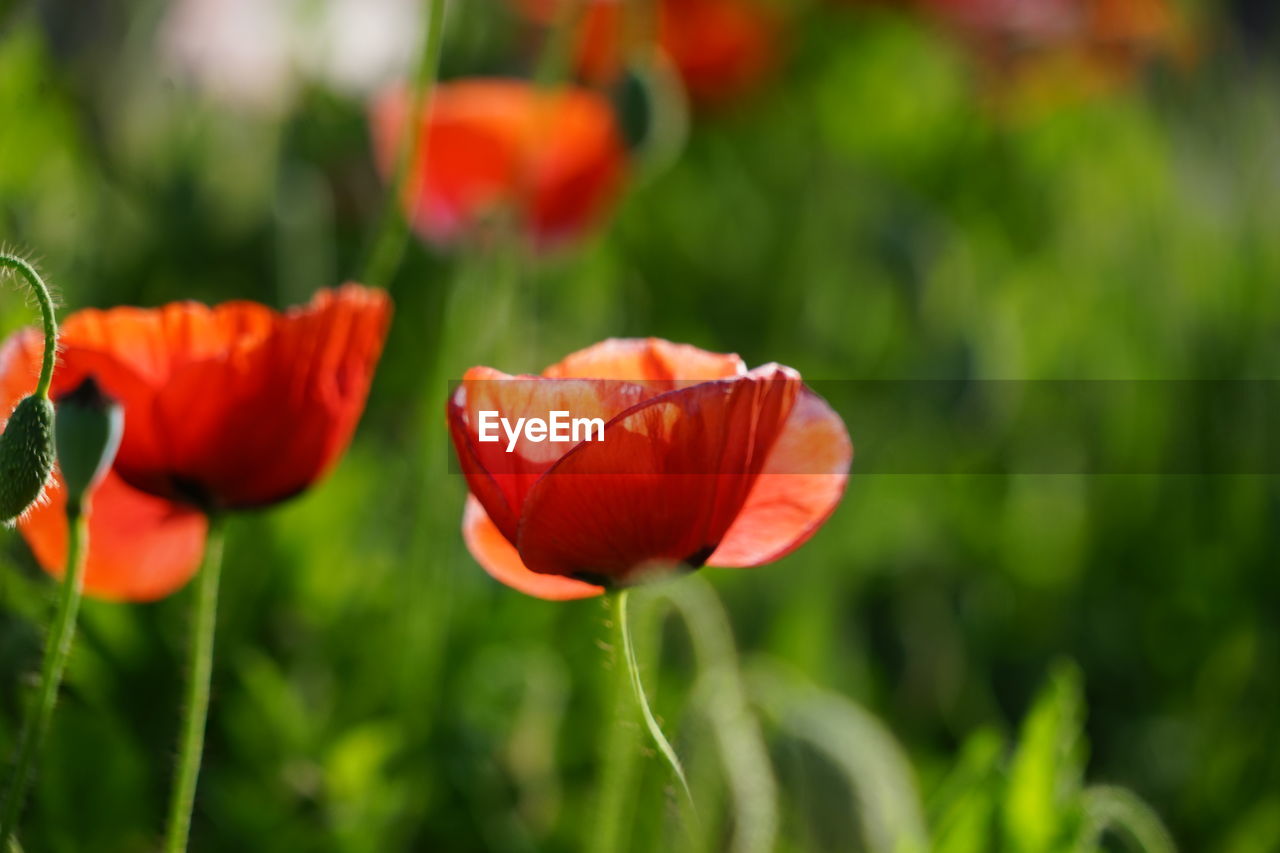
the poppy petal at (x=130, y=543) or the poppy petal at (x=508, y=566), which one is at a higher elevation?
the poppy petal at (x=508, y=566)

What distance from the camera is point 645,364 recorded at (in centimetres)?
35

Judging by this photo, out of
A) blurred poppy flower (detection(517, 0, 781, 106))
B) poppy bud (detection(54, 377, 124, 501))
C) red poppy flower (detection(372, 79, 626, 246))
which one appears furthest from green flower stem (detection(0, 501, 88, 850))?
blurred poppy flower (detection(517, 0, 781, 106))

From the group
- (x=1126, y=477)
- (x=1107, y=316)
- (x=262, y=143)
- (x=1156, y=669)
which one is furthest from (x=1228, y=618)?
(x=262, y=143)

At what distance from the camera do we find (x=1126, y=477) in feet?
3.18

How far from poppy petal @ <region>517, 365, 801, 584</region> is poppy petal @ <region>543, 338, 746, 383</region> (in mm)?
26

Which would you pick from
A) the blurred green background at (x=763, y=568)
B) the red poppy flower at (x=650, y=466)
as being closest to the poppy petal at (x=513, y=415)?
the red poppy flower at (x=650, y=466)

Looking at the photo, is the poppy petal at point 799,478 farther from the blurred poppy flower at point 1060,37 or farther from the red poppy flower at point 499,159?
the blurred poppy flower at point 1060,37

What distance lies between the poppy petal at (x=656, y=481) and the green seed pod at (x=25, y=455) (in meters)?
0.10

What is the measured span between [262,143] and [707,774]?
0.76 metres

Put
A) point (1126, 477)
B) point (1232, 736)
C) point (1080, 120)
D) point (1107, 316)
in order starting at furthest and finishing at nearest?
point (1080, 120) → point (1107, 316) → point (1126, 477) → point (1232, 736)

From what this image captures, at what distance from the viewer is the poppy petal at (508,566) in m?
0.34

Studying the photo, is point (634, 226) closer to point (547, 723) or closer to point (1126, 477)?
point (1126, 477)

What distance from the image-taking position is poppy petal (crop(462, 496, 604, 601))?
1.12ft

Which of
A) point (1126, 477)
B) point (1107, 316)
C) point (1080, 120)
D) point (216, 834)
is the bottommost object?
point (216, 834)
